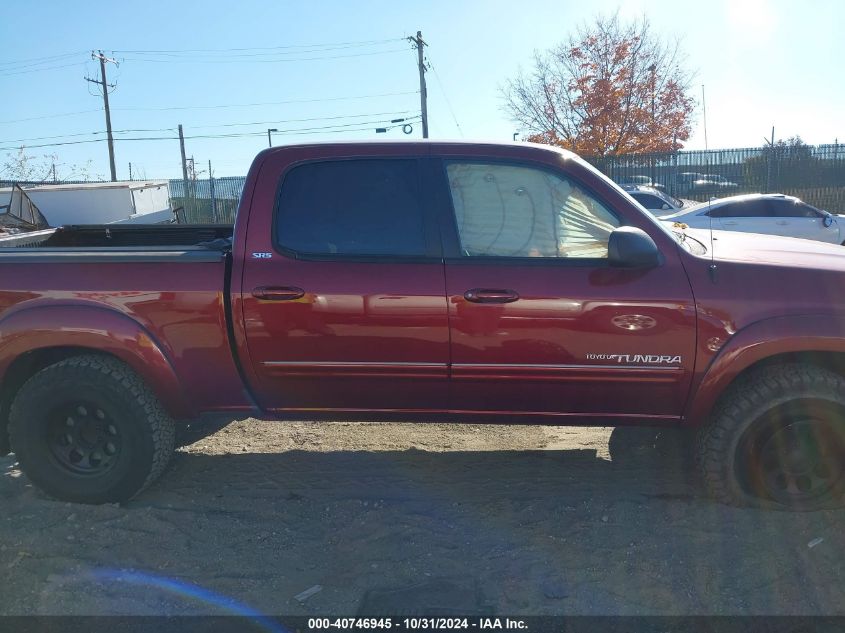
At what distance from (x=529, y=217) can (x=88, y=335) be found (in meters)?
2.39

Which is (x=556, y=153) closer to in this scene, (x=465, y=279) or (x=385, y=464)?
(x=465, y=279)

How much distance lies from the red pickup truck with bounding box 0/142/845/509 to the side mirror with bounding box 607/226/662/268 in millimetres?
10

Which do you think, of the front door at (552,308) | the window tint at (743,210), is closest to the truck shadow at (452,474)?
the front door at (552,308)

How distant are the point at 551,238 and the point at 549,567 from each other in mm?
1592

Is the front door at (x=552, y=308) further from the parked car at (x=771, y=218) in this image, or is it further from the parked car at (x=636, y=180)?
the parked car at (x=636, y=180)

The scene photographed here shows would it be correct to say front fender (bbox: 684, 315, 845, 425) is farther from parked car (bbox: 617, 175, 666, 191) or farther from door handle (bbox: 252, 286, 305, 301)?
parked car (bbox: 617, 175, 666, 191)

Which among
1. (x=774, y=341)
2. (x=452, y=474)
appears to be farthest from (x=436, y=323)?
(x=774, y=341)

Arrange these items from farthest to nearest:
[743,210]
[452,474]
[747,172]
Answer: [747,172] < [743,210] < [452,474]

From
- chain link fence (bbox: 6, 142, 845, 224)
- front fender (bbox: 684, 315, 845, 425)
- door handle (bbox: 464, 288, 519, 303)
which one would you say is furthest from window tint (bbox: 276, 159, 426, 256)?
chain link fence (bbox: 6, 142, 845, 224)

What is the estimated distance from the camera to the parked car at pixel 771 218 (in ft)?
39.3

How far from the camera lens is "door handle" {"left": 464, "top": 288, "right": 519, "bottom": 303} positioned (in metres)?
3.29

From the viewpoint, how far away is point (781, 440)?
3.36 metres

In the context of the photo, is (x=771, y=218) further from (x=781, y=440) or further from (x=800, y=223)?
(x=781, y=440)

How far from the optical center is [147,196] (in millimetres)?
17109
